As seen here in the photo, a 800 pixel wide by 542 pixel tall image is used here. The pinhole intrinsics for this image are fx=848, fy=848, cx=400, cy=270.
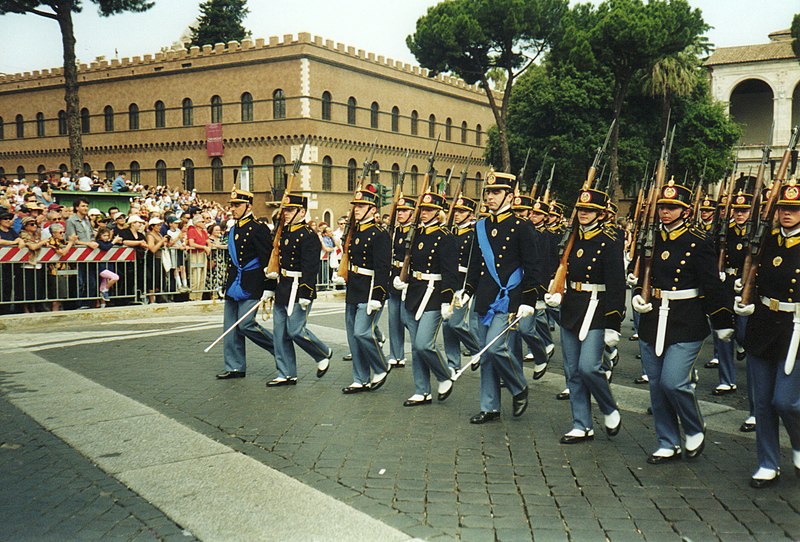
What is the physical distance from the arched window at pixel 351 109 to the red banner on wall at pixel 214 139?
8.34m

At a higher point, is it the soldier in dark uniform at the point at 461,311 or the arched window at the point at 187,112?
the arched window at the point at 187,112

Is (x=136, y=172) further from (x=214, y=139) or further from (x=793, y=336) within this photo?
(x=793, y=336)

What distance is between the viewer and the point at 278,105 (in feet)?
173

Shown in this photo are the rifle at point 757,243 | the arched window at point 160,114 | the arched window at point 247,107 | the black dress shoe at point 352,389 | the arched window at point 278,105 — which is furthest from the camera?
the arched window at point 160,114

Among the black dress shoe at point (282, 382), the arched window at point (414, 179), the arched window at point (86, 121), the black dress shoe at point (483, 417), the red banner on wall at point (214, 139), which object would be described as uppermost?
the arched window at point (86, 121)

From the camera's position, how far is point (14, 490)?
593cm

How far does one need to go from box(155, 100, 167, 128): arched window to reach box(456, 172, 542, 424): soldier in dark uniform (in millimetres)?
52455

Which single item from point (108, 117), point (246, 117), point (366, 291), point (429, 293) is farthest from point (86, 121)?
point (429, 293)

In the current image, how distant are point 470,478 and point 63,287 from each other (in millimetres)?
11679

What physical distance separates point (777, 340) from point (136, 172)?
57361mm

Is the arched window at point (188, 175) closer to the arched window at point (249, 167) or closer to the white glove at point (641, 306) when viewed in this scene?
the arched window at point (249, 167)

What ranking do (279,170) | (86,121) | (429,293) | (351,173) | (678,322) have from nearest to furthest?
1. (678,322)
2. (429,293)
3. (279,170)
4. (351,173)
5. (86,121)

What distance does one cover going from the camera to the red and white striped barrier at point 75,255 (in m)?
14.7

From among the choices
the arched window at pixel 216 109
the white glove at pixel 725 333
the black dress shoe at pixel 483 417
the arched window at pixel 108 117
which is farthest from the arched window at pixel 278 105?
the white glove at pixel 725 333
